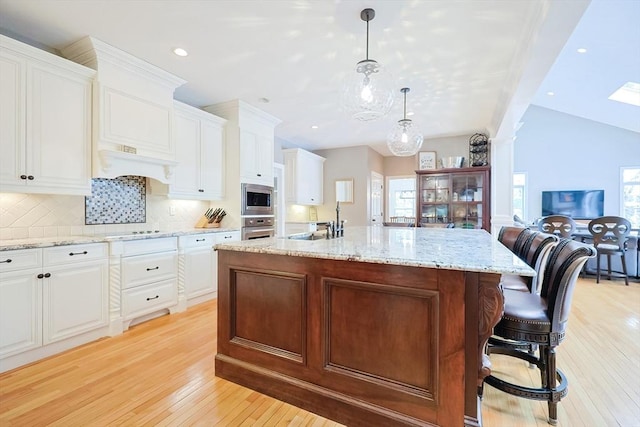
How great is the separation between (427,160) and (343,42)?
421cm

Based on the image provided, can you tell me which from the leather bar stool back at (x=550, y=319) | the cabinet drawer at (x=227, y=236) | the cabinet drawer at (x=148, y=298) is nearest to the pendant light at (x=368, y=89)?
the leather bar stool back at (x=550, y=319)

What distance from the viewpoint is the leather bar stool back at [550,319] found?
156 cm

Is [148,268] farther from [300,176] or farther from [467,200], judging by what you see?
[467,200]

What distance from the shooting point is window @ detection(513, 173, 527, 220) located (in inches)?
283

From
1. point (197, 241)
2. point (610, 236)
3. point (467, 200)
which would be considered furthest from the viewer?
point (467, 200)

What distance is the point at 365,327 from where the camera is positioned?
5.34 ft

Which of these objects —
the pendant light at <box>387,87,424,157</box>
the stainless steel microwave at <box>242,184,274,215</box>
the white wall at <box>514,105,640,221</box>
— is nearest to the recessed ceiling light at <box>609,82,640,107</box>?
the white wall at <box>514,105,640,221</box>

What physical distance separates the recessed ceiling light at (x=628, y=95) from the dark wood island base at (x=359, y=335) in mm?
6237

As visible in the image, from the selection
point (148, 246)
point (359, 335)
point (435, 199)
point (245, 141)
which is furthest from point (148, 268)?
point (435, 199)

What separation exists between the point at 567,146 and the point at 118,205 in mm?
8675

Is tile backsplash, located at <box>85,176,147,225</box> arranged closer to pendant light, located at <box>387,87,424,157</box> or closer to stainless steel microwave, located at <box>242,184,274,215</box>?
stainless steel microwave, located at <box>242,184,274,215</box>

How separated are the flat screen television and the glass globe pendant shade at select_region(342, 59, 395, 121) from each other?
21.1 feet

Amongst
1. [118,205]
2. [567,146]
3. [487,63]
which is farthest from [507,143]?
[118,205]

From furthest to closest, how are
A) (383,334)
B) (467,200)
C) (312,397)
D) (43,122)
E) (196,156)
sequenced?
(467,200) → (196,156) → (43,122) → (312,397) → (383,334)
